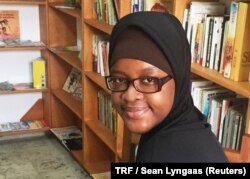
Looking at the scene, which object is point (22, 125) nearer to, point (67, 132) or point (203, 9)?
point (67, 132)

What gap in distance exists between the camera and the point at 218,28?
1640 millimetres

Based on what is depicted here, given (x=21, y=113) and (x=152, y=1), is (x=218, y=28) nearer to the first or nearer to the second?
(x=152, y=1)

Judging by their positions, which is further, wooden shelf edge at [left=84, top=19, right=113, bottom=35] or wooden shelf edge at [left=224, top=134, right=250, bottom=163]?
wooden shelf edge at [left=84, top=19, right=113, bottom=35]

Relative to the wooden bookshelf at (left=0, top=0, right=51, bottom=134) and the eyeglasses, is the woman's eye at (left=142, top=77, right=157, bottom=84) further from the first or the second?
the wooden bookshelf at (left=0, top=0, right=51, bottom=134)

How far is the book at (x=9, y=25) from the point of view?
341 cm

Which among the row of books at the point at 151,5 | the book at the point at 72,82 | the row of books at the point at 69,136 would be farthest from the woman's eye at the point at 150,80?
the book at the point at 72,82

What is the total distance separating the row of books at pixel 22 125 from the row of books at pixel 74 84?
1.37 feet

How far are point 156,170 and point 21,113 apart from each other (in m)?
2.89

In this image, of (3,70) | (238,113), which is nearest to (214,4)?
(238,113)

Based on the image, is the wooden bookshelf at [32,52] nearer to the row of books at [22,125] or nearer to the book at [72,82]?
the row of books at [22,125]

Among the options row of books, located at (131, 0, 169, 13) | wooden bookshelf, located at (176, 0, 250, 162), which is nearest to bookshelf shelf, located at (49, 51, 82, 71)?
row of books, located at (131, 0, 169, 13)
